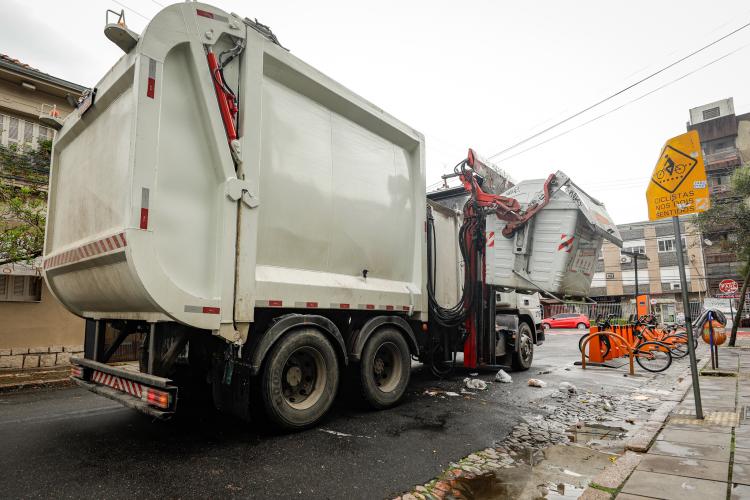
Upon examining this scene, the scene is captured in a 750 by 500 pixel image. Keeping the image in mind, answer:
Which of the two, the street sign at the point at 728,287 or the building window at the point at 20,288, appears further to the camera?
the street sign at the point at 728,287

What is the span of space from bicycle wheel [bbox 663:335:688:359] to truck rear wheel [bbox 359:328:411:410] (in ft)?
30.4

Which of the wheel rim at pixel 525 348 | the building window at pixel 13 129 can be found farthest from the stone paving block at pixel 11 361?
the wheel rim at pixel 525 348

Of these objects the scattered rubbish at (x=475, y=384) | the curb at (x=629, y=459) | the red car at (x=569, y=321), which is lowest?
the red car at (x=569, y=321)

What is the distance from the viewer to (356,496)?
3.02 meters

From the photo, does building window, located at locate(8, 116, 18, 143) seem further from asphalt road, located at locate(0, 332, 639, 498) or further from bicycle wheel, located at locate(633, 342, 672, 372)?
bicycle wheel, located at locate(633, 342, 672, 372)

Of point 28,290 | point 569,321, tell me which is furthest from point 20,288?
point 569,321

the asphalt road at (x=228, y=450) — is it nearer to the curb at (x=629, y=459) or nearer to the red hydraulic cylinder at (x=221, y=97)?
the curb at (x=629, y=459)

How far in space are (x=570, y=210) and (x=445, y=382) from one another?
3497 millimetres

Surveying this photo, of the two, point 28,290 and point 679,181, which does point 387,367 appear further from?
point 28,290

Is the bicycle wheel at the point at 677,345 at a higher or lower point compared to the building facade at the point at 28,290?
lower

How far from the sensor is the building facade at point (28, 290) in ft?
30.8

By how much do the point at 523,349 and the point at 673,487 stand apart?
5.81m

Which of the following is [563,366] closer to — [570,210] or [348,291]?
[570,210]

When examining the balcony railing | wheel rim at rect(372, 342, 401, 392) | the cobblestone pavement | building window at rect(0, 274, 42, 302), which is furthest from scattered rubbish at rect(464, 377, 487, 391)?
the balcony railing
